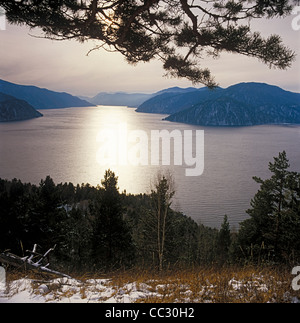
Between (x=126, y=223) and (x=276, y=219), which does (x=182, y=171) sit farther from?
(x=276, y=219)

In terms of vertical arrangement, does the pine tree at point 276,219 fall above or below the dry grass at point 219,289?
below

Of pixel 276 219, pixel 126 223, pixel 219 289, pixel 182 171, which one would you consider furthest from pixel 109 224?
pixel 182 171

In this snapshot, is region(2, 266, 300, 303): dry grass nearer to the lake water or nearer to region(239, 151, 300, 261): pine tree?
region(239, 151, 300, 261): pine tree

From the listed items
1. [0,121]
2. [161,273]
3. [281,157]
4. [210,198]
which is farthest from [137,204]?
[0,121]

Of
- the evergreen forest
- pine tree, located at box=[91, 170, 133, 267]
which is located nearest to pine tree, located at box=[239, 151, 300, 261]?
the evergreen forest

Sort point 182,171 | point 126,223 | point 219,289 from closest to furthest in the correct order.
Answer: point 219,289 < point 126,223 < point 182,171

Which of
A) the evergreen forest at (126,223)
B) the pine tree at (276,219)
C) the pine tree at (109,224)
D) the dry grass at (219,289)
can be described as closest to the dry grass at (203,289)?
the dry grass at (219,289)

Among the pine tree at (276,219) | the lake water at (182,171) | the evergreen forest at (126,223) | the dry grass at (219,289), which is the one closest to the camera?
the dry grass at (219,289)

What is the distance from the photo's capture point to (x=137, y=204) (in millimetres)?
50500

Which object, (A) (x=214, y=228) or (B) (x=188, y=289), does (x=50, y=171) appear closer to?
(A) (x=214, y=228)

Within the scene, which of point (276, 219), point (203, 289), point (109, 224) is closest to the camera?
point (203, 289)

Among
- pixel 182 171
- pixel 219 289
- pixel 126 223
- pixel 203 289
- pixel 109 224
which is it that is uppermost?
pixel 219 289

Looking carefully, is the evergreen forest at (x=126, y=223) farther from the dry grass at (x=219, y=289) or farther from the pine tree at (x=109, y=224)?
the dry grass at (x=219, y=289)

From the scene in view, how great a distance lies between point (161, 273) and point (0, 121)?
22114 cm
